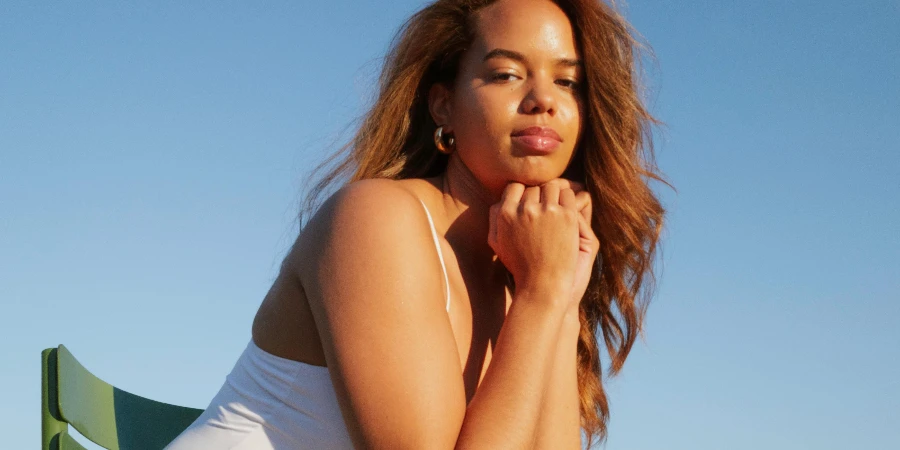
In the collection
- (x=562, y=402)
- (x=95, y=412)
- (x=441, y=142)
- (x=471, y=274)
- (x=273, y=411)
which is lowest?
(x=95, y=412)

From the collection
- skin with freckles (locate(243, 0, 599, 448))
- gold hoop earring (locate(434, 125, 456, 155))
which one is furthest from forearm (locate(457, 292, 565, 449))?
gold hoop earring (locate(434, 125, 456, 155))

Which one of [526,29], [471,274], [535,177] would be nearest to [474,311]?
[471,274]

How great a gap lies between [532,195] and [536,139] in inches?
6.3

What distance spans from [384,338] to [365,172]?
884 mm

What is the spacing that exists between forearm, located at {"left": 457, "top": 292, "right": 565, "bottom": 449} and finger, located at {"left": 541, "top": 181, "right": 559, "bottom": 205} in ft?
0.95

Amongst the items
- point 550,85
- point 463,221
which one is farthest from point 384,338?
point 550,85

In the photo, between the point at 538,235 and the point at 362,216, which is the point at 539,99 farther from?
the point at 362,216

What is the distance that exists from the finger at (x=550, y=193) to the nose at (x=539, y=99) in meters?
0.20

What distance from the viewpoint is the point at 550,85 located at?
9.52 ft

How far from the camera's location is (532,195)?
9.21 ft

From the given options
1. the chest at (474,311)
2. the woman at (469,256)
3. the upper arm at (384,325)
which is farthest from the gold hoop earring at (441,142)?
the upper arm at (384,325)

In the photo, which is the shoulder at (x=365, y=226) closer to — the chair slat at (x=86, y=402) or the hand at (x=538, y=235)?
the hand at (x=538, y=235)

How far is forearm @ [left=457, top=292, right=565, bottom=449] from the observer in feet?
7.56

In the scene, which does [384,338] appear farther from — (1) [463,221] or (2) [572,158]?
(2) [572,158]
